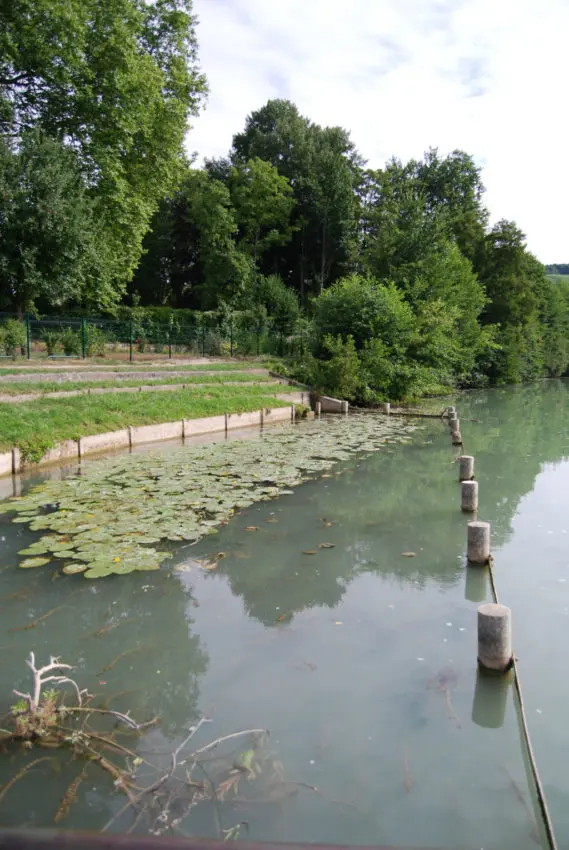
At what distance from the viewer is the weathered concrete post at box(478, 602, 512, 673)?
419 cm

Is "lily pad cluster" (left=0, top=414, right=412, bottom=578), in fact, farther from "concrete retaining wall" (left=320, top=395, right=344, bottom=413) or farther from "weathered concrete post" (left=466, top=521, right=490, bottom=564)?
"concrete retaining wall" (left=320, top=395, right=344, bottom=413)

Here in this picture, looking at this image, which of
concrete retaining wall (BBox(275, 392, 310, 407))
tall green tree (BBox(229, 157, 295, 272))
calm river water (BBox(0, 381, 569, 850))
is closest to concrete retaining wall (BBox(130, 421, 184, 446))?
calm river water (BBox(0, 381, 569, 850))

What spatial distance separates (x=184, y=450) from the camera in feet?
41.5

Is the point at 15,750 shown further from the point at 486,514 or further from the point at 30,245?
the point at 30,245

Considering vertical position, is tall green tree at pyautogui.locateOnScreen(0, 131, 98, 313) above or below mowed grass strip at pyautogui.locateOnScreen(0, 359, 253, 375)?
above

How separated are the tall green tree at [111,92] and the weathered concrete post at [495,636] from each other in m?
20.8

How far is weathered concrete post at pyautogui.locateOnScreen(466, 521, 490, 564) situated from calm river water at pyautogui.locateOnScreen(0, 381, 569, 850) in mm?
191

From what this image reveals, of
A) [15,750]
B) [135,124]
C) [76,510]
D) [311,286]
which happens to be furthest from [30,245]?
[311,286]

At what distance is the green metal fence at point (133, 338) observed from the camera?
724 inches

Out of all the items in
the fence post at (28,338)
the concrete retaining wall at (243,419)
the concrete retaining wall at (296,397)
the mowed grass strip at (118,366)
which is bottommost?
the concrete retaining wall at (243,419)

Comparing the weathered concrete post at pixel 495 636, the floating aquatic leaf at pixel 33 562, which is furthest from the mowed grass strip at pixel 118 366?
the weathered concrete post at pixel 495 636

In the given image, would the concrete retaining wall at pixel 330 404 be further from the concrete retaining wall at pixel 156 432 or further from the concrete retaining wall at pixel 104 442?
the concrete retaining wall at pixel 104 442

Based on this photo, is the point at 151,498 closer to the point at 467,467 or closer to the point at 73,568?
the point at 73,568

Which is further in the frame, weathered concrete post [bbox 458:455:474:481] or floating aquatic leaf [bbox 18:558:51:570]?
weathered concrete post [bbox 458:455:474:481]
